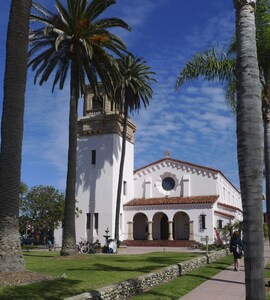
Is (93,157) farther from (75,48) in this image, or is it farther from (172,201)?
(75,48)

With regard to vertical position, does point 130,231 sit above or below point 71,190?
below

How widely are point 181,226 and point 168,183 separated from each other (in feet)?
15.5

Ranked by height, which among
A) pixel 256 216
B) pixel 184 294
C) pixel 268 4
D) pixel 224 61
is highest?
pixel 268 4

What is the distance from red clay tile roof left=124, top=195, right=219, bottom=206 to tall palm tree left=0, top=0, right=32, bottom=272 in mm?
27758

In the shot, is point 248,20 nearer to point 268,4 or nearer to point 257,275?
point 257,275

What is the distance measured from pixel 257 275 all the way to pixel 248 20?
4.34 metres

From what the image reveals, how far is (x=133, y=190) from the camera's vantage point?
45.4 meters

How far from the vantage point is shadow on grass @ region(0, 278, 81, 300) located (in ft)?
33.4

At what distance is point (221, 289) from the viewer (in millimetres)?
12891

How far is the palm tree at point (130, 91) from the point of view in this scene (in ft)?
121

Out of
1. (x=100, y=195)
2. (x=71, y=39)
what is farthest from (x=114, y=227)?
(x=71, y=39)

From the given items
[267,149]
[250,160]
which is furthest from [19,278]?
[267,149]

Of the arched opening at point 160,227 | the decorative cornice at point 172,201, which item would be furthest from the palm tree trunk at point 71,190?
the arched opening at point 160,227

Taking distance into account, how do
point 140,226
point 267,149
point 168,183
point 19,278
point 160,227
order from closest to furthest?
point 19,278
point 267,149
point 168,183
point 160,227
point 140,226
